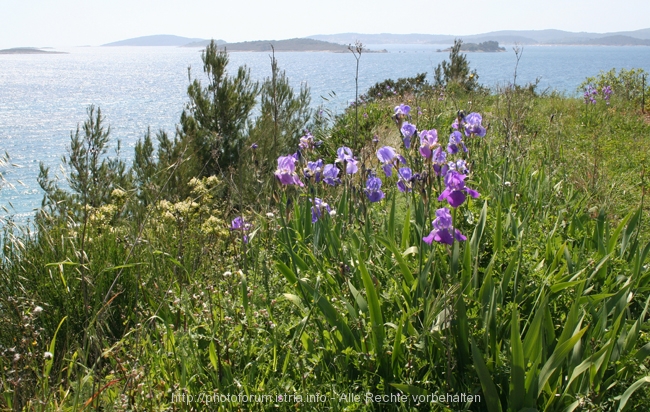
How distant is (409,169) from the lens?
94.3 inches

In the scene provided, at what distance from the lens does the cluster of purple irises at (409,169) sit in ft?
5.68

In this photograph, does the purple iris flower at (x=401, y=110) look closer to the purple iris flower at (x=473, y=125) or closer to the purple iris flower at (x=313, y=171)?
the purple iris flower at (x=473, y=125)

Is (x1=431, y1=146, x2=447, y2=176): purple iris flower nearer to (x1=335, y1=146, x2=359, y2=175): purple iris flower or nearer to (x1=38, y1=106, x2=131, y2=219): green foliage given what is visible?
(x1=335, y1=146, x2=359, y2=175): purple iris flower

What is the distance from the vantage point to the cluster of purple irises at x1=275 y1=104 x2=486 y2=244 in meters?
1.73

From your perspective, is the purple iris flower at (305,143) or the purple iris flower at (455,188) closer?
the purple iris flower at (455,188)

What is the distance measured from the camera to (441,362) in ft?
5.83

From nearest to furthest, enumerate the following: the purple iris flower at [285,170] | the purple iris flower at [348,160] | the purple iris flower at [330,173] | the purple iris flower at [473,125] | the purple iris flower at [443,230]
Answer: the purple iris flower at [443,230] → the purple iris flower at [285,170] → the purple iris flower at [348,160] → the purple iris flower at [330,173] → the purple iris flower at [473,125]

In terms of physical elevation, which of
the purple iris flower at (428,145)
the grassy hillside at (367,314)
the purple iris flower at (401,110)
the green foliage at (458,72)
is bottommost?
the grassy hillside at (367,314)

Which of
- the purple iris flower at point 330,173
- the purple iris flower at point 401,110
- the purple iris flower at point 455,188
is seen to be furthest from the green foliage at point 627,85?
the purple iris flower at point 455,188

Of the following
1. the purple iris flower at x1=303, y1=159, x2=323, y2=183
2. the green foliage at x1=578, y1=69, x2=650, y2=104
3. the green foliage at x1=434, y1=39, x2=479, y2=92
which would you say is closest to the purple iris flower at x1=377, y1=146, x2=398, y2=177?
the purple iris flower at x1=303, y1=159, x2=323, y2=183

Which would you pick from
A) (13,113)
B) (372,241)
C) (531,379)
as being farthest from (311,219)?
(13,113)

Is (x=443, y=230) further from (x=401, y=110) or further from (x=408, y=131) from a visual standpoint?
(x=401, y=110)

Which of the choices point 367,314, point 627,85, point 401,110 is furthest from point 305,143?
point 627,85

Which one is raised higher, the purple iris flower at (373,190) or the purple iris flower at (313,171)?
the purple iris flower at (313,171)
